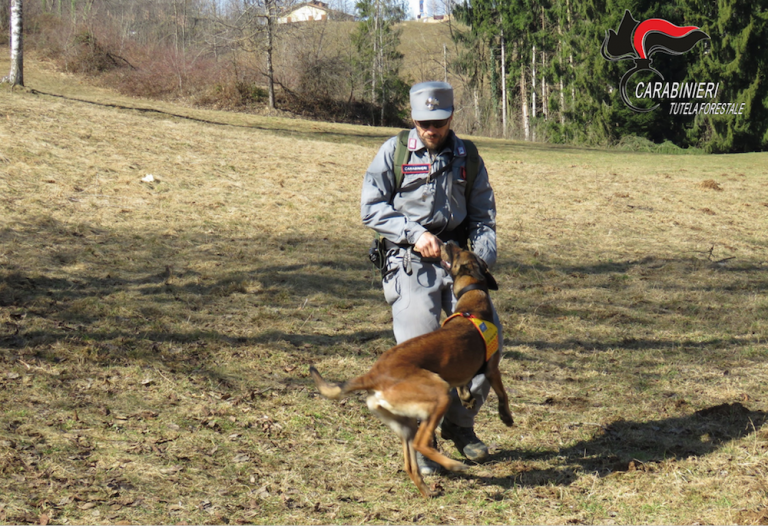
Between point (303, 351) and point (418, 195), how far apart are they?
2.88 meters

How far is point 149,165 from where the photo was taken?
13180 mm

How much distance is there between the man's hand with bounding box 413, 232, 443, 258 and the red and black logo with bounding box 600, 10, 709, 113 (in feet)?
90.6

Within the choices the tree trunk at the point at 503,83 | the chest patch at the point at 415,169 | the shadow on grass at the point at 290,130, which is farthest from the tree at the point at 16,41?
the tree trunk at the point at 503,83

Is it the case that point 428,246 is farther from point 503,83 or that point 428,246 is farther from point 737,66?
point 503,83

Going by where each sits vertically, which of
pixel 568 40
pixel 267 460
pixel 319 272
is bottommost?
pixel 267 460

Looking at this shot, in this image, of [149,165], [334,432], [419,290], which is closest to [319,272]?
[334,432]

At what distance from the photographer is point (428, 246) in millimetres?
3852

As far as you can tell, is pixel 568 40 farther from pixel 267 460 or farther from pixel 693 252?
→ pixel 267 460

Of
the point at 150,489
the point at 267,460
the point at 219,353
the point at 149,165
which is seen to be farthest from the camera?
the point at 149,165

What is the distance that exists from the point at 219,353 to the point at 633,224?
9.16 metres

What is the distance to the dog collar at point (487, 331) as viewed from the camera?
381 centimetres

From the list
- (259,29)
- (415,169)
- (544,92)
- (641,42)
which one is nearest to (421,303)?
(415,169)

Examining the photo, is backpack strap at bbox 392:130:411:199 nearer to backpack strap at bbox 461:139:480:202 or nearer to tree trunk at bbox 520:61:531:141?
backpack strap at bbox 461:139:480:202

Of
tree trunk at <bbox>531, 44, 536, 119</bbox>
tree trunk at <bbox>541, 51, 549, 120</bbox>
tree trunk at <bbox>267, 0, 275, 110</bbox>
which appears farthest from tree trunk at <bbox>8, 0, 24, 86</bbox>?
tree trunk at <bbox>531, 44, 536, 119</bbox>
